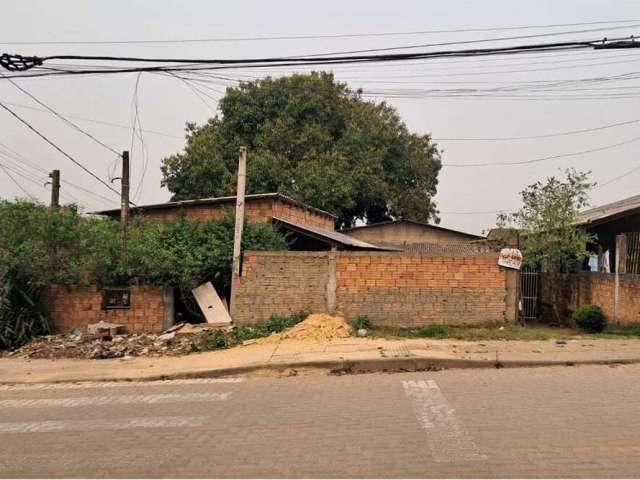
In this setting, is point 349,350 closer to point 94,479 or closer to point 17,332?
point 94,479

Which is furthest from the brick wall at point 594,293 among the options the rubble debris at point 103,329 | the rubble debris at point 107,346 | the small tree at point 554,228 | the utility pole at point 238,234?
the rubble debris at point 103,329

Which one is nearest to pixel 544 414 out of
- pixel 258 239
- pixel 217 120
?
pixel 258 239

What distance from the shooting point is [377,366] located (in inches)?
384

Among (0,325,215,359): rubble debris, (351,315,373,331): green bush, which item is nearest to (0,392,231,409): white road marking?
(0,325,215,359): rubble debris

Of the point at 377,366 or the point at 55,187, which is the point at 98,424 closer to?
the point at 377,366

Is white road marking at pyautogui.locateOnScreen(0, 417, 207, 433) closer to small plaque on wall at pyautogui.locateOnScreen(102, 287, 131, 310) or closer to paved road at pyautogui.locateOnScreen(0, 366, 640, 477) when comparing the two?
paved road at pyautogui.locateOnScreen(0, 366, 640, 477)

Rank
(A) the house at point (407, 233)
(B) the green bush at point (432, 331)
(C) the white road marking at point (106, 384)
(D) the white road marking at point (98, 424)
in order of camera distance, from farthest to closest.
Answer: (A) the house at point (407, 233) < (B) the green bush at point (432, 331) < (C) the white road marking at point (106, 384) < (D) the white road marking at point (98, 424)

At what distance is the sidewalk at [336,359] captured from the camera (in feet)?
32.0

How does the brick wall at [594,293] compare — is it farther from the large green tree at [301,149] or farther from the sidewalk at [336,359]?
the large green tree at [301,149]

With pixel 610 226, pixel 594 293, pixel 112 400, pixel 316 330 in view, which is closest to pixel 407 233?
pixel 610 226

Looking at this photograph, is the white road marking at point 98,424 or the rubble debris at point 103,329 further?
the rubble debris at point 103,329

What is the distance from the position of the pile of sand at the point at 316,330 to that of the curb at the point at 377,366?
6.91 feet

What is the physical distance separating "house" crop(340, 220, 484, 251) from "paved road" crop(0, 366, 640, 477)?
21968 millimetres

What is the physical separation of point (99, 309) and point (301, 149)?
18.5 m
